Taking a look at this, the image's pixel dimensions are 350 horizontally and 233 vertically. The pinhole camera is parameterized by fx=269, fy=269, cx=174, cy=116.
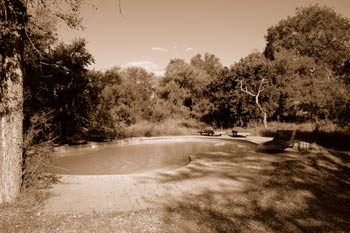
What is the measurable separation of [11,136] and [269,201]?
19.3ft

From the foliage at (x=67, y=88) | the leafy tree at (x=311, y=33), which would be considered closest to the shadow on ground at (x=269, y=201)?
the foliage at (x=67, y=88)

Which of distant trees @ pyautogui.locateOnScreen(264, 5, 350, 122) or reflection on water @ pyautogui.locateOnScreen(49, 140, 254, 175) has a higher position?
distant trees @ pyautogui.locateOnScreen(264, 5, 350, 122)

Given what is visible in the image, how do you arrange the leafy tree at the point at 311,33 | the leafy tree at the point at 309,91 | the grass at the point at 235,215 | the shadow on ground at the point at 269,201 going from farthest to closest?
the leafy tree at the point at 311,33 < the leafy tree at the point at 309,91 < the shadow on ground at the point at 269,201 < the grass at the point at 235,215

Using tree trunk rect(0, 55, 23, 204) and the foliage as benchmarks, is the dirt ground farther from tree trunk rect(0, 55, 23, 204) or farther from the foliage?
the foliage

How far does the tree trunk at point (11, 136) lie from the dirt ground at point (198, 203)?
1.42 ft

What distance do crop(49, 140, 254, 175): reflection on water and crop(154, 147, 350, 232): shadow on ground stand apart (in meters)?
3.67

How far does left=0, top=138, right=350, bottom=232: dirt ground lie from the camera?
15.6 ft

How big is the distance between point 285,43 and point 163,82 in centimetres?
1896

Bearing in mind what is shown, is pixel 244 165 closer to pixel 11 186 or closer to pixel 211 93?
pixel 11 186

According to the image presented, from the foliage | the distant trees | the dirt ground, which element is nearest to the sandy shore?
the dirt ground

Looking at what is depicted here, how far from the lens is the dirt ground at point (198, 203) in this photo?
4742 millimetres

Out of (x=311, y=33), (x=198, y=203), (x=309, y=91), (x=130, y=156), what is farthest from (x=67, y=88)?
(x=311, y=33)

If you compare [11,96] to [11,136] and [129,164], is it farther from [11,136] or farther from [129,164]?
[129,164]

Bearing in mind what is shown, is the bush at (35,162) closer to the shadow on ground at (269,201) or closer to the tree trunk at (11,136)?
the tree trunk at (11,136)
